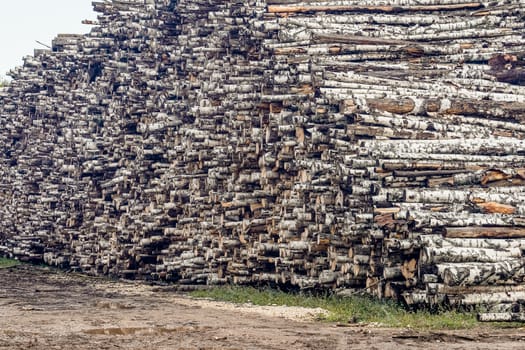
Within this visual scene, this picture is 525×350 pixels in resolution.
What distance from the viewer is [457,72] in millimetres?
16344

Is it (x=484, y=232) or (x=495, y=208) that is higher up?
(x=495, y=208)

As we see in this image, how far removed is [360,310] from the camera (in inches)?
452

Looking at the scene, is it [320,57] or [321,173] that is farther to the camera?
[320,57]

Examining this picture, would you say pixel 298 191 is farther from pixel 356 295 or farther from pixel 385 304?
pixel 385 304

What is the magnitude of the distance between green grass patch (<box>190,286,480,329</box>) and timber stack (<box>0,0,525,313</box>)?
0.23 meters

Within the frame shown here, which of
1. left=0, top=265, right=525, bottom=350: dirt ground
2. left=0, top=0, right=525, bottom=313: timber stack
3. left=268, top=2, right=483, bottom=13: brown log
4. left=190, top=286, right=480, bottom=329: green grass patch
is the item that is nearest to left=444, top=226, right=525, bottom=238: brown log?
left=0, top=0, right=525, bottom=313: timber stack

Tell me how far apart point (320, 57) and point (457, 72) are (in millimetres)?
2442

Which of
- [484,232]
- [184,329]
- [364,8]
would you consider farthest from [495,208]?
[364,8]

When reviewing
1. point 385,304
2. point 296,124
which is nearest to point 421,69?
point 296,124

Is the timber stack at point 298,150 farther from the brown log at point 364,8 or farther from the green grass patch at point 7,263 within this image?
the green grass patch at point 7,263

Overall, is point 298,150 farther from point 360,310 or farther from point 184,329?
point 184,329

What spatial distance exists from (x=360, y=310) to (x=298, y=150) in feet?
12.7

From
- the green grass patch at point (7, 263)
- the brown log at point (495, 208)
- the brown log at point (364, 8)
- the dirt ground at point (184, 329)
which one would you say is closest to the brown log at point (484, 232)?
the brown log at point (495, 208)

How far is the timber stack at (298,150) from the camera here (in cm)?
1188
